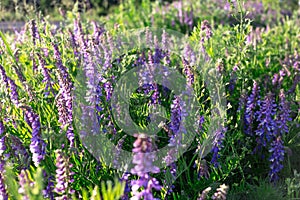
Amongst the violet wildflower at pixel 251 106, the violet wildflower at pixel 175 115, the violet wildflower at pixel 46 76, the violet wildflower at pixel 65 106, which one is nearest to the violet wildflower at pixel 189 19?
the violet wildflower at pixel 251 106

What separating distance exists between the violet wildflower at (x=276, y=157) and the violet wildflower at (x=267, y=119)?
→ 0.13 m

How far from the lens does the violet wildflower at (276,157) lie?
2777mm

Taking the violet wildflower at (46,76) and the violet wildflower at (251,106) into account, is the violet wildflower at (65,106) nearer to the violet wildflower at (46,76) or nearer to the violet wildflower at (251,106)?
the violet wildflower at (46,76)

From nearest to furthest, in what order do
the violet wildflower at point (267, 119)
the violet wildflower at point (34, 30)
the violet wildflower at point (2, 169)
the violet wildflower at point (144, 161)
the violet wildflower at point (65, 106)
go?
the violet wildflower at point (144, 161) → the violet wildflower at point (2, 169) → the violet wildflower at point (65, 106) → the violet wildflower at point (267, 119) → the violet wildflower at point (34, 30)

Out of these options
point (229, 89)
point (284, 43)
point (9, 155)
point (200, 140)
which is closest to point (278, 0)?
point (284, 43)

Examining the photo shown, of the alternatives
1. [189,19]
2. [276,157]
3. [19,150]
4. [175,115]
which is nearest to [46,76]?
[19,150]

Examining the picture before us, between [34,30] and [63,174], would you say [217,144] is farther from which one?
[34,30]

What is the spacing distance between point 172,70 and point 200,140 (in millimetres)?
911

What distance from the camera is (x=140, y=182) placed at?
5.24 ft

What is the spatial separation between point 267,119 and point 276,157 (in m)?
0.28

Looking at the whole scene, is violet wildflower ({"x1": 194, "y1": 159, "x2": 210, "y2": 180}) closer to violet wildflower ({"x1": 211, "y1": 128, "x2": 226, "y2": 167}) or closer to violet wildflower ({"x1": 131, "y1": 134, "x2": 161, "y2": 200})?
violet wildflower ({"x1": 211, "y1": 128, "x2": 226, "y2": 167})

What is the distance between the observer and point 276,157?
279cm

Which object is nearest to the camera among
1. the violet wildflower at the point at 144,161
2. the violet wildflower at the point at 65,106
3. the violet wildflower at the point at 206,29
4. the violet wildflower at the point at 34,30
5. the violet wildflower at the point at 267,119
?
the violet wildflower at the point at 144,161

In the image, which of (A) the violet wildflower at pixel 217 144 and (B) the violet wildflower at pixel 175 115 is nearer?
(B) the violet wildflower at pixel 175 115
